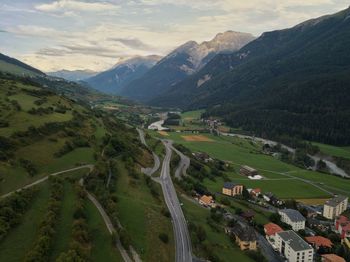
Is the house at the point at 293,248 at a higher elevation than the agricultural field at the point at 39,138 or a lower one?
lower

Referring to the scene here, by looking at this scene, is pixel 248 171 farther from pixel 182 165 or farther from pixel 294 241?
pixel 294 241

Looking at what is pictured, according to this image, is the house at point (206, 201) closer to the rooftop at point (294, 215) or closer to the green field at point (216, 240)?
the green field at point (216, 240)

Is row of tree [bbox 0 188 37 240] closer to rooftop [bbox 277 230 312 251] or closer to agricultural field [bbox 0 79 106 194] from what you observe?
agricultural field [bbox 0 79 106 194]

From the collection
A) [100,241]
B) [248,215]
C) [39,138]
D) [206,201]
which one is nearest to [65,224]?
[100,241]

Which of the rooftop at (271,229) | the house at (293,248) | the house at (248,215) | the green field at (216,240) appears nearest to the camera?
the green field at (216,240)

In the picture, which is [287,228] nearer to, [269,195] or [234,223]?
[234,223]

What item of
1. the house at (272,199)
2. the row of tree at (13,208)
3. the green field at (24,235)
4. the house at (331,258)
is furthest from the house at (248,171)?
the row of tree at (13,208)
